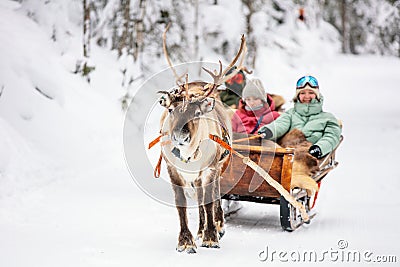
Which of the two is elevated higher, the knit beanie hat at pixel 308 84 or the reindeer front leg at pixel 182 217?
the knit beanie hat at pixel 308 84

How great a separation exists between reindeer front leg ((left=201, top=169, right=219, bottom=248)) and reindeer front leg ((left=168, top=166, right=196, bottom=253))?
0.21 meters

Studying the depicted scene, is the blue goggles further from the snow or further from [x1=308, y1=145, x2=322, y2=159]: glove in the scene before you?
the snow

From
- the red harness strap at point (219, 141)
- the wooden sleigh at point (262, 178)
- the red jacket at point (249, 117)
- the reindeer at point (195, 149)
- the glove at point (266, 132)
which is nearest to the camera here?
the reindeer at point (195, 149)

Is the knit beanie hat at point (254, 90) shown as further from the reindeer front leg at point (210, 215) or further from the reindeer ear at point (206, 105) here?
the reindeer ear at point (206, 105)

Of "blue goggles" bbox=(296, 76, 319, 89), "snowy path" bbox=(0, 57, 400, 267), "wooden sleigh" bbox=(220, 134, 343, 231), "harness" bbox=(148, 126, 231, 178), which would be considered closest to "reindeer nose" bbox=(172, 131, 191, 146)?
"harness" bbox=(148, 126, 231, 178)

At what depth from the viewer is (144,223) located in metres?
6.50

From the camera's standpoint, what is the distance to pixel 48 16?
41.5 ft

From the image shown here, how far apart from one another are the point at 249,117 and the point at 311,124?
83 cm

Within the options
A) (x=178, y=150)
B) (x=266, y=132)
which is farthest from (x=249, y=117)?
(x=178, y=150)

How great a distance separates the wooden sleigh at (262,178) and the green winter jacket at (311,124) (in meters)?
0.61

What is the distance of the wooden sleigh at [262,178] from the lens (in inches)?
241

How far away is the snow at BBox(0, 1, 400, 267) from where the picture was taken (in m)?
5.47

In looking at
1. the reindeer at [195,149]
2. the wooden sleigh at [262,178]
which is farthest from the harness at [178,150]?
the wooden sleigh at [262,178]

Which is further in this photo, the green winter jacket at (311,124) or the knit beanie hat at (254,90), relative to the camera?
the knit beanie hat at (254,90)
